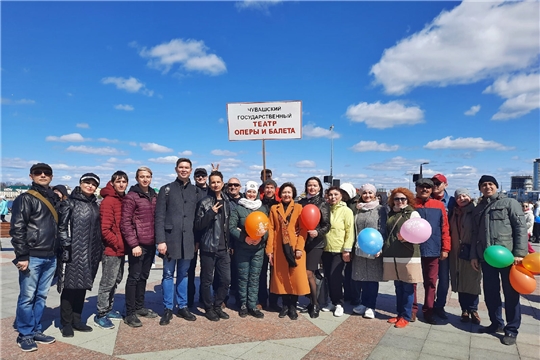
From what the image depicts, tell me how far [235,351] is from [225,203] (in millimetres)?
1938

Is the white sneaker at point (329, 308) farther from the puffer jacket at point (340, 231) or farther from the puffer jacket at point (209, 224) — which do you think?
the puffer jacket at point (209, 224)

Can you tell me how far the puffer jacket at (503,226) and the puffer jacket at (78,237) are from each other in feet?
16.0

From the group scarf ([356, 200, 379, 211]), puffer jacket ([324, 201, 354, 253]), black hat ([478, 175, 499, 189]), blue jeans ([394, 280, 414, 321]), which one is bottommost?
blue jeans ([394, 280, 414, 321])

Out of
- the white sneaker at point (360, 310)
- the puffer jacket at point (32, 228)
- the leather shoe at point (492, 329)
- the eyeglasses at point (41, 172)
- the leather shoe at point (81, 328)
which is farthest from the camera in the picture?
the white sneaker at point (360, 310)

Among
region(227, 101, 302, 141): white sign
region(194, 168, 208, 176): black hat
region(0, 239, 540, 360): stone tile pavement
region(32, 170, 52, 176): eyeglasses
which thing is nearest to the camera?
region(0, 239, 540, 360): stone tile pavement

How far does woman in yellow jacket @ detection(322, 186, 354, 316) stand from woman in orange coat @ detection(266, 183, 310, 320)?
17.7 inches

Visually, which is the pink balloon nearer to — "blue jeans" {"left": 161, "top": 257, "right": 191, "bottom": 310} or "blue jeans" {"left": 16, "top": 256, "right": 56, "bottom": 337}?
"blue jeans" {"left": 161, "top": 257, "right": 191, "bottom": 310}

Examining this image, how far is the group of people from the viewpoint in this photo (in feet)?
13.9

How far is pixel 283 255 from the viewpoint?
5121 millimetres

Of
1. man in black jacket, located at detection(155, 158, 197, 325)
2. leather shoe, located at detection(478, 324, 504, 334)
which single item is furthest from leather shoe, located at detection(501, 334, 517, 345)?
man in black jacket, located at detection(155, 158, 197, 325)

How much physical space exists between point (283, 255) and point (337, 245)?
81 centimetres

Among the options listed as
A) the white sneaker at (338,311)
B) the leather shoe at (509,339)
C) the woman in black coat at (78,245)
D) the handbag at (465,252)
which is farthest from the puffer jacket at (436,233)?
the woman in black coat at (78,245)

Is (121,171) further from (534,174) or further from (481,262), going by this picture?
(534,174)

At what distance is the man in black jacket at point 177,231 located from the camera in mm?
4727
